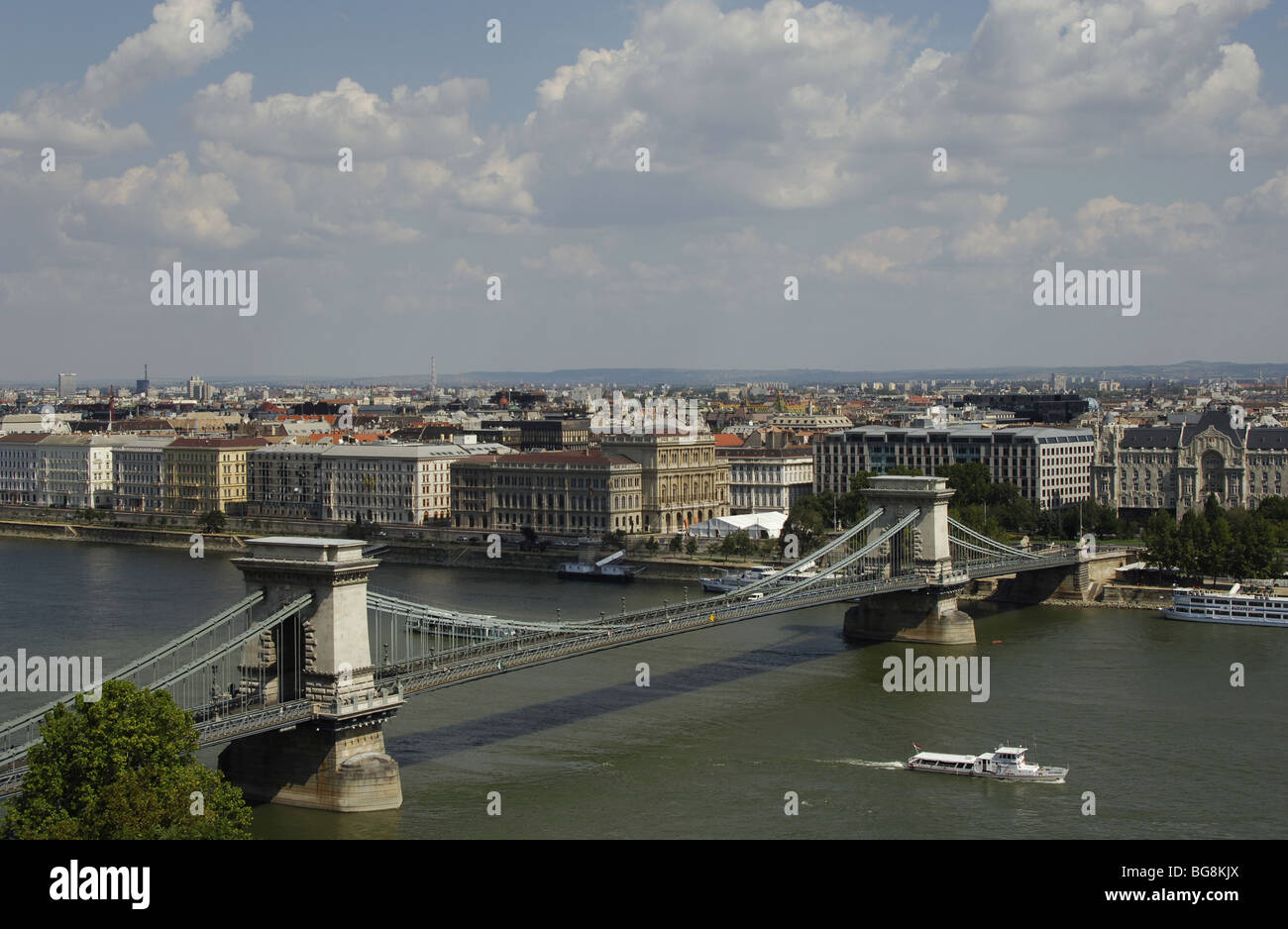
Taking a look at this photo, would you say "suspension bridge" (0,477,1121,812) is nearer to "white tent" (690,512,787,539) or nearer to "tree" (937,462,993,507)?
"white tent" (690,512,787,539)

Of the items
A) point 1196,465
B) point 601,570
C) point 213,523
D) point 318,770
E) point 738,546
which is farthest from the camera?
point 213,523

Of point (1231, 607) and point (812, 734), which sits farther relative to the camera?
point (1231, 607)

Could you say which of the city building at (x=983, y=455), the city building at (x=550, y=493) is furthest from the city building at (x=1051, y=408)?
the city building at (x=550, y=493)

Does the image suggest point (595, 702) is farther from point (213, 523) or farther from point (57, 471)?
point (57, 471)

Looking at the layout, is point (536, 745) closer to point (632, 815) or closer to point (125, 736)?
point (632, 815)

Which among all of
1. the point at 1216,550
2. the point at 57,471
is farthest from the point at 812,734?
the point at 57,471
